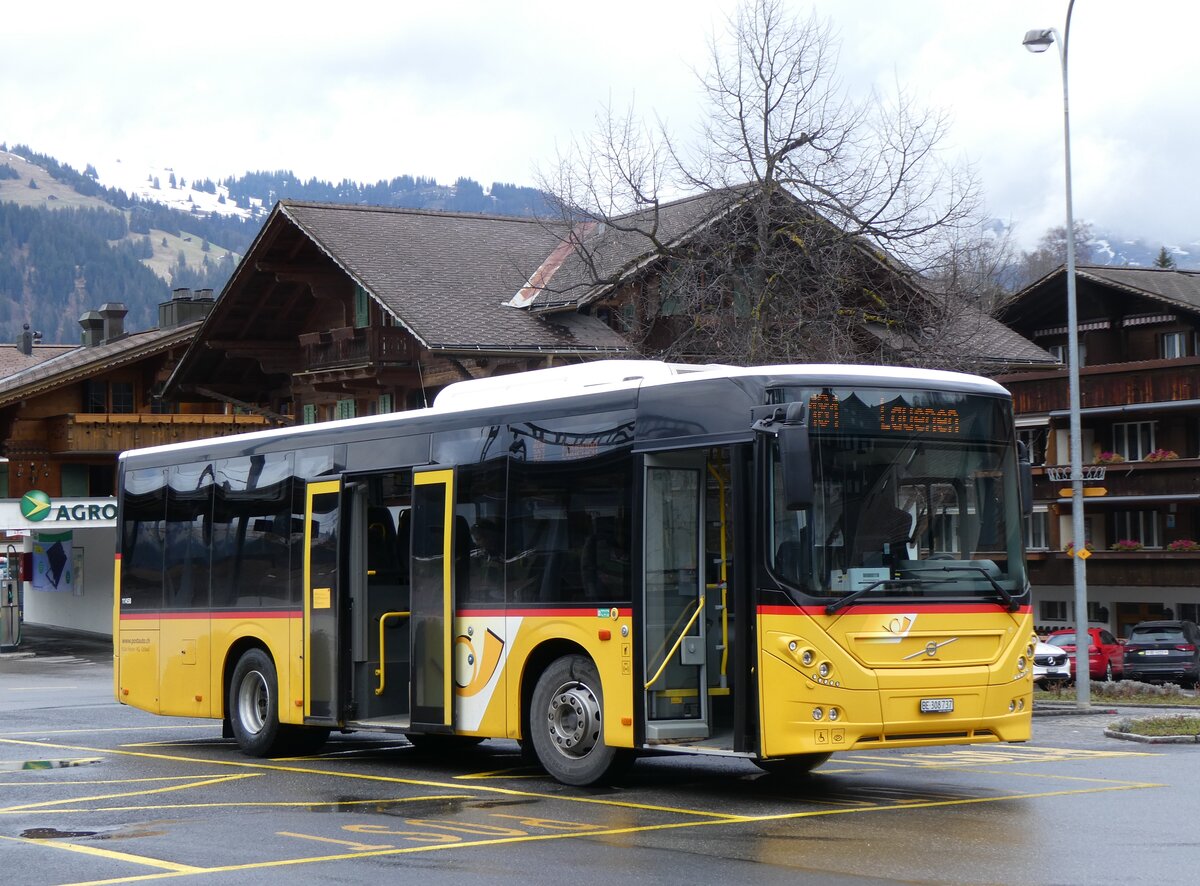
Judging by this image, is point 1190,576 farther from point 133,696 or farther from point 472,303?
point 133,696

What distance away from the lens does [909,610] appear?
1323 cm

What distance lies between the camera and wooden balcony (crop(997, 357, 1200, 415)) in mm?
54812

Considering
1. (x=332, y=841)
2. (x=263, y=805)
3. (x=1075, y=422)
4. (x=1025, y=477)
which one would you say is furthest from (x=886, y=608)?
(x=1075, y=422)

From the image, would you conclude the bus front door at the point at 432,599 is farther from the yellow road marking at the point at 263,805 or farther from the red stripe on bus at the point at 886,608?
the red stripe on bus at the point at 886,608

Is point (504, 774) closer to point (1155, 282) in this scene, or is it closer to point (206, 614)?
point (206, 614)

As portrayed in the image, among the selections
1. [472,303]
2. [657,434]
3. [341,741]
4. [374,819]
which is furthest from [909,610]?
[472,303]

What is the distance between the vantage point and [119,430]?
5569 centimetres

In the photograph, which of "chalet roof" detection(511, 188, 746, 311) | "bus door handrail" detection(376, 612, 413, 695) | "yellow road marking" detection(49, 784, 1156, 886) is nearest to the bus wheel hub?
"yellow road marking" detection(49, 784, 1156, 886)

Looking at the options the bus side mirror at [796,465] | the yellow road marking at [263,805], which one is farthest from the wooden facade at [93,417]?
the bus side mirror at [796,465]

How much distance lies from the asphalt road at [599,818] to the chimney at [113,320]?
2098 inches

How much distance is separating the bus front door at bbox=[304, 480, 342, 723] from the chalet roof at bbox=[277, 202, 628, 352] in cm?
1679

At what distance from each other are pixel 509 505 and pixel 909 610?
371 centimetres

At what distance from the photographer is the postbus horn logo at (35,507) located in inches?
1937

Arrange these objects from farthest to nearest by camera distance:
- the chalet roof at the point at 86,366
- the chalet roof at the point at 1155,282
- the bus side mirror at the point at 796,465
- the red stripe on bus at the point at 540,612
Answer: the chalet roof at the point at 1155,282, the chalet roof at the point at 86,366, the red stripe on bus at the point at 540,612, the bus side mirror at the point at 796,465
